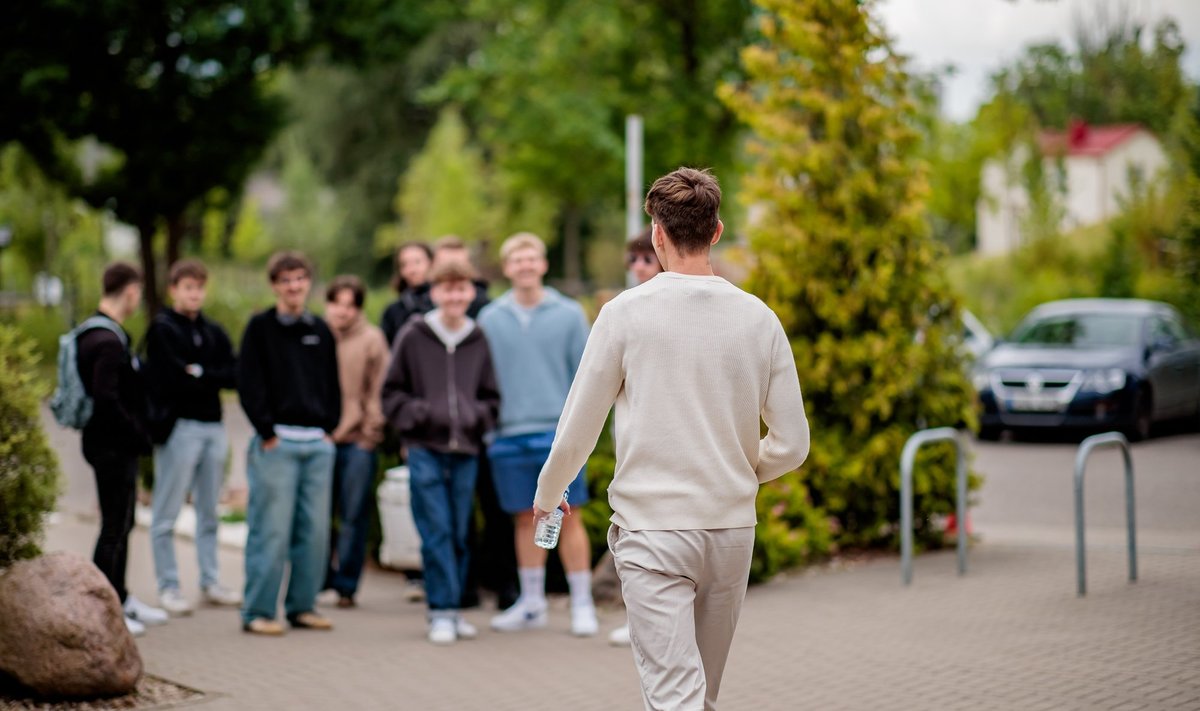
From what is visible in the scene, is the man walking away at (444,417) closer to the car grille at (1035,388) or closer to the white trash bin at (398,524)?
the white trash bin at (398,524)

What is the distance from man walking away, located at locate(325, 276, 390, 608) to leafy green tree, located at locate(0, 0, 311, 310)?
565 inches

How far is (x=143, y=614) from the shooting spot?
8.23m

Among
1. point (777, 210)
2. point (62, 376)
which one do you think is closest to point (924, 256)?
point (777, 210)

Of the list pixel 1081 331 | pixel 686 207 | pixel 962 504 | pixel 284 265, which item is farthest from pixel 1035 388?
pixel 686 207

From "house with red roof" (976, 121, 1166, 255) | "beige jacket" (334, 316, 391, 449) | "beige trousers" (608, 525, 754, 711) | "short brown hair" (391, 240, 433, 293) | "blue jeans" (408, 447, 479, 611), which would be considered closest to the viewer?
"beige trousers" (608, 525, 754, 711)

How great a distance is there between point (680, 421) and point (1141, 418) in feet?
49.9

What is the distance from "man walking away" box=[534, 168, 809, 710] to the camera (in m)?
4.15

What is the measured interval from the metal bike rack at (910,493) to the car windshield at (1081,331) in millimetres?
9782

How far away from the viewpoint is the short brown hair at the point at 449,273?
7.94 m

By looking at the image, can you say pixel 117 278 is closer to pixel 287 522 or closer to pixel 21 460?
pixel 21 460

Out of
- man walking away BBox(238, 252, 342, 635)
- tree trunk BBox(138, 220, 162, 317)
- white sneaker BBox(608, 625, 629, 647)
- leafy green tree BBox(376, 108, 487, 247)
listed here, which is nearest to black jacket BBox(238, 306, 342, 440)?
man walking away BBox(238, 252, 342, 635)

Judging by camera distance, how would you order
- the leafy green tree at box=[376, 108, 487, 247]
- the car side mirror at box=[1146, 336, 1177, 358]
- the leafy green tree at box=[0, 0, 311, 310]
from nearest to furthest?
the car side mirror at box=[1146, 336, 1177, 358] → the leafy green tree at box=[0, 0, 311, 310] → the leafy green tree at box=[376, 108, 487, 247]

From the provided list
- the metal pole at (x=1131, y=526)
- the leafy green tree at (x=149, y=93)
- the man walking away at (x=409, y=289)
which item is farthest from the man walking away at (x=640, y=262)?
the leafy green tree at (x=149, y=93)

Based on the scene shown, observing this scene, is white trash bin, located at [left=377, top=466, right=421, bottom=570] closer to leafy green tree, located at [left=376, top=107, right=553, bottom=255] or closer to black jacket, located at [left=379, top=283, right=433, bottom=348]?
black jacket, located at [left=379, top=283, right=433, bottom=348]
